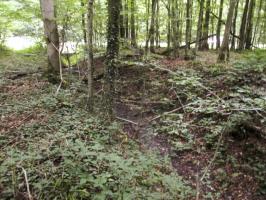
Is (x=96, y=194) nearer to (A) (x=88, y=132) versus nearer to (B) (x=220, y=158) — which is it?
(A) (x=88, y=132)

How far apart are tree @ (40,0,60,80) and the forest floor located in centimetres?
59

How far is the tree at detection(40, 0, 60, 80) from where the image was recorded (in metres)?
8.02

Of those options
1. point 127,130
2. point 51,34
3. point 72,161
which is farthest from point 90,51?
point 72,161

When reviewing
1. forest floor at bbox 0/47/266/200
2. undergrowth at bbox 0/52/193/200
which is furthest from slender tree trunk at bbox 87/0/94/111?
undergrowth at bbox 0/52/193/200

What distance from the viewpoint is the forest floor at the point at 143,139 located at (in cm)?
329

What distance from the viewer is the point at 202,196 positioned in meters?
4.25

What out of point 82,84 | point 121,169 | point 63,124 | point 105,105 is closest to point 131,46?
point 82,84

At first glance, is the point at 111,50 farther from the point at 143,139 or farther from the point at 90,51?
the point at 143,139

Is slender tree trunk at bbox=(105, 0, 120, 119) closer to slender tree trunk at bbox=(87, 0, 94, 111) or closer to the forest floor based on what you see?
the forest floor

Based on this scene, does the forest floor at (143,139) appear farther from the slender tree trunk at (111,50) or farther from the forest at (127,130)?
the slender tree trunk at (111,50)

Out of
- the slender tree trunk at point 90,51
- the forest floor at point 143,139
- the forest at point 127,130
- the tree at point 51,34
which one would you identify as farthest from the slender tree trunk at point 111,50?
the tree at point 51,34

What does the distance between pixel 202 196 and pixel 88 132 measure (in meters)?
2.55

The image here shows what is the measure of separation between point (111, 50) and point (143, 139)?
2.28 metres

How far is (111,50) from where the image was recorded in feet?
19.3
